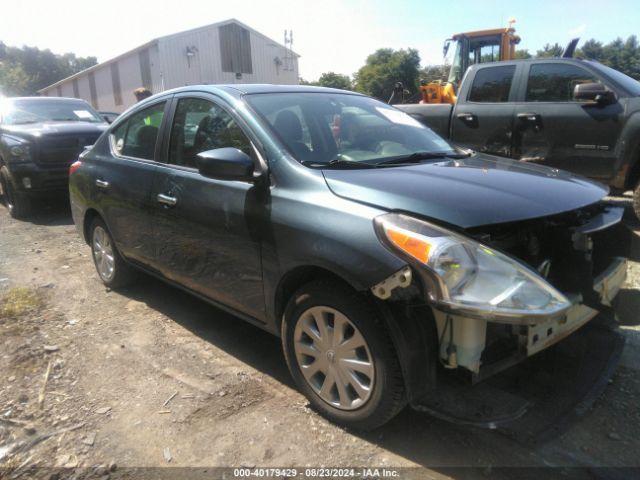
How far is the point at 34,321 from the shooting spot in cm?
381

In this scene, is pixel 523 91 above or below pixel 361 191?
above

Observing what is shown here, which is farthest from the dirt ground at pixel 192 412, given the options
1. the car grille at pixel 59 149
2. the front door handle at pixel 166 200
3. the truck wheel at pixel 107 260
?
the car grille at pixel 59 149

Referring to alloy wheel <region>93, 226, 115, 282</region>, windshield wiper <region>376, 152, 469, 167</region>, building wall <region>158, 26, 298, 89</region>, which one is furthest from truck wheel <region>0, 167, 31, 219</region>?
building wall <region>158, 26, 298, 89</region>

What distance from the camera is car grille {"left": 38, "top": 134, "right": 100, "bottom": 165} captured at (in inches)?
283

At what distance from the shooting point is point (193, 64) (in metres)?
27.8

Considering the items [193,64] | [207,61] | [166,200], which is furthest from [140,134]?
[207,61]

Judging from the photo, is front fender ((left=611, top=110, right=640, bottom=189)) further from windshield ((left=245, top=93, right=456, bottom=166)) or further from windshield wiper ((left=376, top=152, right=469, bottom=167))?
windshield wiper ((left=376, top=152, right=469, bottom=167))

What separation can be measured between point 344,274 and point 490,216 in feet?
2.14

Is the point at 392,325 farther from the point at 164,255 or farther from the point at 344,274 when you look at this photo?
the point at 164,255

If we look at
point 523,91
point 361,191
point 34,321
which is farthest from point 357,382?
point 523,91

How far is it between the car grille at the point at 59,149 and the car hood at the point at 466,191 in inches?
248

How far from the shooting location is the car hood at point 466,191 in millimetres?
2037

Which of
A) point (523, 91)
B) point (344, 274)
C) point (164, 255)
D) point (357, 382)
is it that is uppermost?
point (523, 91)

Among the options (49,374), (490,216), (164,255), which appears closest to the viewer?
(490,216)
